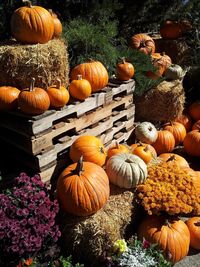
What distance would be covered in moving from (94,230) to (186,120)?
10.3ft

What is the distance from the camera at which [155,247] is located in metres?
3.37

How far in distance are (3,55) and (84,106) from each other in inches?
40.5

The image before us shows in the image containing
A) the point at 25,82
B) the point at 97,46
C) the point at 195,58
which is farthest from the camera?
the point at 195,58

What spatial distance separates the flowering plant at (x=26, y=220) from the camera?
2.91 m

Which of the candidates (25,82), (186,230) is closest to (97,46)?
(25,82)

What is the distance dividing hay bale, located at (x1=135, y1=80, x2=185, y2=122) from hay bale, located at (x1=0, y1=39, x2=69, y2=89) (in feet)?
6.12

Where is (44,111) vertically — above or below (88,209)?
above

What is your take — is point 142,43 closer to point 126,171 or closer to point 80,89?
point 80,89

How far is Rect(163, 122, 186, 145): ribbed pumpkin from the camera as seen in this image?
545cm

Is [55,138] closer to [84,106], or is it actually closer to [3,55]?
[84,106]

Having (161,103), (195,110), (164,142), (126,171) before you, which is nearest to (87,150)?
(126,171)

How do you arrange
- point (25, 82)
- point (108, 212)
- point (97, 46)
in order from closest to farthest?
point (108, 212)
point (25, 82)
point (97, 46)

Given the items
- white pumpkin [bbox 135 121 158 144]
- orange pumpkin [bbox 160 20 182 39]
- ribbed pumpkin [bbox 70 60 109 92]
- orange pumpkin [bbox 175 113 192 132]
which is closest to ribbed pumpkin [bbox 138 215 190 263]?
white pumpkin [bbox 135 121 158 144]

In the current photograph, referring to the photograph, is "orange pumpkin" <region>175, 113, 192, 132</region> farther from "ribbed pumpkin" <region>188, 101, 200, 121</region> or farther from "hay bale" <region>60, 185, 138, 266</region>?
"hay bale" <region>60, 185, 138, 266</region>
